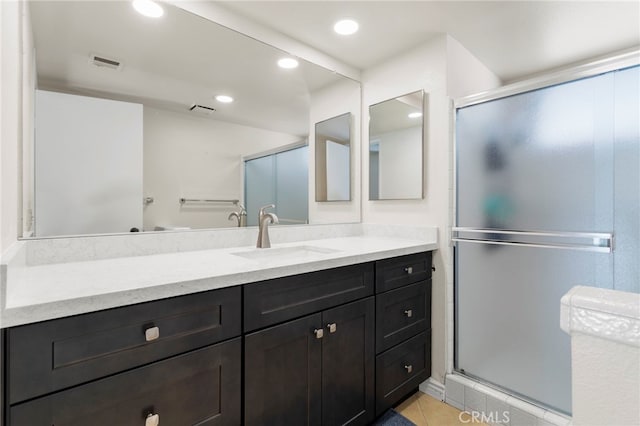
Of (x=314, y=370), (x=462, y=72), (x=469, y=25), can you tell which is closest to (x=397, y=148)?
(x=462, y=72)

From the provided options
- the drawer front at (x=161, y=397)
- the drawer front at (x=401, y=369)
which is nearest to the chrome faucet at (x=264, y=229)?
the drawer front at (x=161, y=397)

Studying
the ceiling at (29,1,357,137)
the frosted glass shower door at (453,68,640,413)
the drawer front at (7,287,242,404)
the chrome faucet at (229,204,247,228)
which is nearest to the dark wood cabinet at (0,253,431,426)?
the drawer front at (7,287,242,404)

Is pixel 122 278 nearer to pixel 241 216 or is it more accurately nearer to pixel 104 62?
pixel 241 216

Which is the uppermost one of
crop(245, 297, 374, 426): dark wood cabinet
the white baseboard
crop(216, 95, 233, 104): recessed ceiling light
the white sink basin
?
crop(216, 95, 233, 104): recessed ceiling light

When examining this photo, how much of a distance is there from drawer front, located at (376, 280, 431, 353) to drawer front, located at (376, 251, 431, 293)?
3 cm

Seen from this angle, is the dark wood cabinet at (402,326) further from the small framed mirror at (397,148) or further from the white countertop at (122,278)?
the small framed mirror at (397,148)

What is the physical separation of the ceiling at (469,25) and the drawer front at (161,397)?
171 centimetres

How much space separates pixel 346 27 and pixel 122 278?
177 cm

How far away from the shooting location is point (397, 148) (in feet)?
7.06

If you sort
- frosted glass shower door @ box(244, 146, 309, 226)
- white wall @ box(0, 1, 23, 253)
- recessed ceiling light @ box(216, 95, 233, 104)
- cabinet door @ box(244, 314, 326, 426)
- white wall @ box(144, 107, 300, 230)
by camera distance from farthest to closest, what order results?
frosted glass shower door @ box(244, 146, 309, 226) → recessed ceiling light @ box(216, 95, 233, 104) → white wall @ box(144, 107, 300, 230) → cabinet door @ box(244, 314, 326, 426) → white wall @ box(0, 1, 23, 253)

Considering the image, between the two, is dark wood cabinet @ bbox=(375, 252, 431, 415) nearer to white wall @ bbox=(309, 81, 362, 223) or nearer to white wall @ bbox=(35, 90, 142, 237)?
white wall @ bbox=(309, 81, 362, 223)

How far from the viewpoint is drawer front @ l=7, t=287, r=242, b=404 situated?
700mm

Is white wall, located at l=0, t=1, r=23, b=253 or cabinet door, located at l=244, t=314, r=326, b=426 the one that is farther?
cabinet door, located at l=244, t=314, r=326, b=426

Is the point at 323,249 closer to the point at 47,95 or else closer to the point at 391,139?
the point at 391,139
